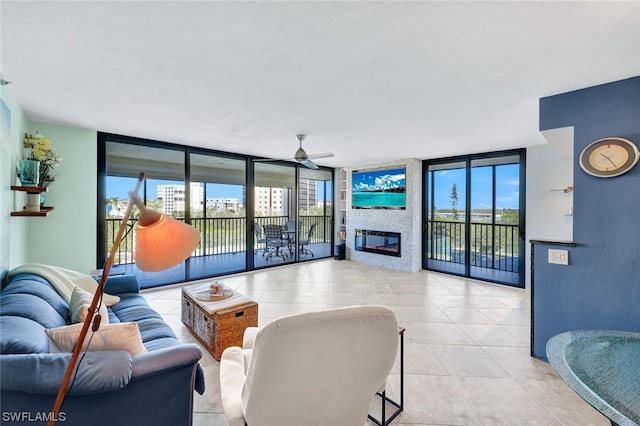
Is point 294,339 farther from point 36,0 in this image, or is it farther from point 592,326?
point 592,326

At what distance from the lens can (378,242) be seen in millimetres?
6387

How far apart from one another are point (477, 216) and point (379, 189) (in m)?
2.04

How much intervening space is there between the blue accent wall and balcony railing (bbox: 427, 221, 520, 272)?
2.78m

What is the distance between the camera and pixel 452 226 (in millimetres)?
5746

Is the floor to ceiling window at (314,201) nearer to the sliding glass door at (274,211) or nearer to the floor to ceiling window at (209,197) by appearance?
the floor to ceiling window at (209,197)

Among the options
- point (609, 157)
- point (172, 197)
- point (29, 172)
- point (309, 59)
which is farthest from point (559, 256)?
point (172, 197)

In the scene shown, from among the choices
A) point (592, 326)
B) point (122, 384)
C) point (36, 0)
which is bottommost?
point (592, 326)

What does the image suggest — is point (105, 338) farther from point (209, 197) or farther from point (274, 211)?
point (274, 211)

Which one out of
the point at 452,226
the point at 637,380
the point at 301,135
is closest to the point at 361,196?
the point at 452,226

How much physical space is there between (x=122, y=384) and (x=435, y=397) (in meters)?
1.97

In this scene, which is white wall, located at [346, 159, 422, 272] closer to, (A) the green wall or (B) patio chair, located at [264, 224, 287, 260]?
(B) patio chair, located at [264, 224, 287, 260]

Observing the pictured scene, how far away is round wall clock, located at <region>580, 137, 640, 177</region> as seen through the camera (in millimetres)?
2066

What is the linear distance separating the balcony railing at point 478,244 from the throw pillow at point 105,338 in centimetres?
546

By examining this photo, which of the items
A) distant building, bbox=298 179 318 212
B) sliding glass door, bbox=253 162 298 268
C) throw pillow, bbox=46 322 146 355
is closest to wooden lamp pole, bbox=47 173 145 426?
throw pillow, bbox=46 322 146 355
